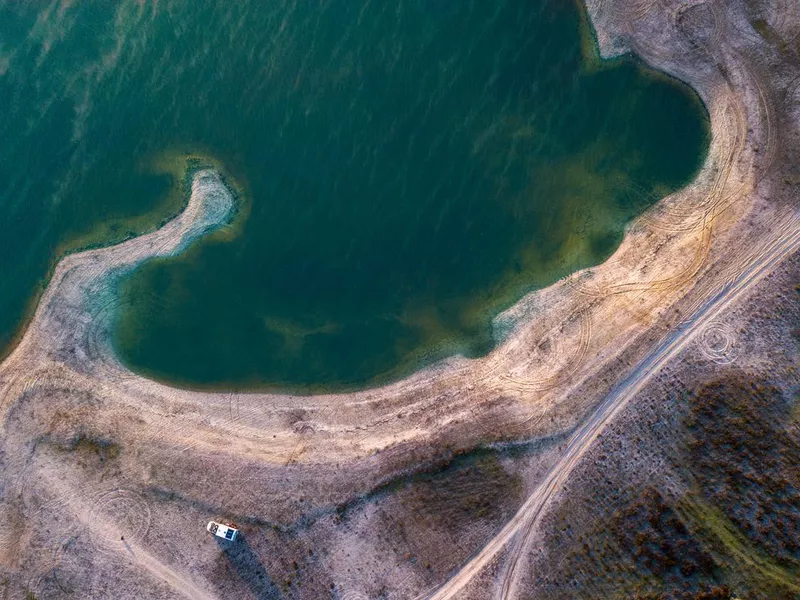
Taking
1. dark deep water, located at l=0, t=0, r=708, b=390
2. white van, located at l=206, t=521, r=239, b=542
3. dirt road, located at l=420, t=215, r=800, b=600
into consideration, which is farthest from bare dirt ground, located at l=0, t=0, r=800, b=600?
dark deep water, located at l=0, t=0, r=708, b=390

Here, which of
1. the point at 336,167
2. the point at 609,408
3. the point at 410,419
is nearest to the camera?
the point at 609,408

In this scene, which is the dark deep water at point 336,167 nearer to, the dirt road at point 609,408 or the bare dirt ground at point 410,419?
the bare dirt ground at point 410,419

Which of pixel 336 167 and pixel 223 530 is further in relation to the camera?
pixel 336 167

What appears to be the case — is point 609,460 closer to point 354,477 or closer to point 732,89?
point 354,477

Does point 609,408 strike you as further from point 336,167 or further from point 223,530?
point 223,530

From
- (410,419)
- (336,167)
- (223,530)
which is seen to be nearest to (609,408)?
(410,419)

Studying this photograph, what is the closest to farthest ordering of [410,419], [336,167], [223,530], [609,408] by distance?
1. [223,530]
2. [609,408]
3. [410,419]
4. [336,167]
